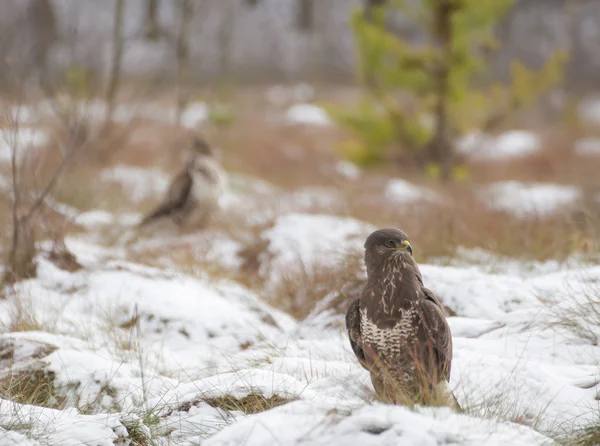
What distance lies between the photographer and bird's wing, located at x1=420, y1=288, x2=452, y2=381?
2.66 meters

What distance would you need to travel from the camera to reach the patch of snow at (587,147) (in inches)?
621

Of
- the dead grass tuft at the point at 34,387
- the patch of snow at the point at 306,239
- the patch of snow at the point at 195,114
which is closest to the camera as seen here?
the dead grass tuft at the point at 34,387

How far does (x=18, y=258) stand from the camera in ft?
15.3

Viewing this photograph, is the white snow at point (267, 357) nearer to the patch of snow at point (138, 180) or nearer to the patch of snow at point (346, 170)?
the patch of snow at point (138, 180)

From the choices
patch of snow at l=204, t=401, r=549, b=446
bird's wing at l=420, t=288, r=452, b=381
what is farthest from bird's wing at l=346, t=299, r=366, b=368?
patch of snow at l=204, t=401, r=549, b=446

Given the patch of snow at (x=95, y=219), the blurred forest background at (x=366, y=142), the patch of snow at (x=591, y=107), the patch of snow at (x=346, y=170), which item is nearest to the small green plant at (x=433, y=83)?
the blurred forest background at (x=366, y=142)

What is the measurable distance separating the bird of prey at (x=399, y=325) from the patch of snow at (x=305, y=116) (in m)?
19.2

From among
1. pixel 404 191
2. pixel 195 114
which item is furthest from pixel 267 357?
pixel 195 114

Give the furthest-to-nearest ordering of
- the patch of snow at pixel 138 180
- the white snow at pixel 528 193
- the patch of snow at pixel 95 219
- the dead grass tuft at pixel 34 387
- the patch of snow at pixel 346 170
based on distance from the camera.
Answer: the patch of snow at pixel 346 170, the patch of snow at pixel 138 180, the white snow at pixel 528 193, the patch of snow at pixel 95 219, the dead grass tuft at pixel 34 387

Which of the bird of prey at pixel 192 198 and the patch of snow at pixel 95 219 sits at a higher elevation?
the bird of prey at pixel 192 198

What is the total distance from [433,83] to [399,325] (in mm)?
8102

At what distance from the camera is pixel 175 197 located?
7043 mm

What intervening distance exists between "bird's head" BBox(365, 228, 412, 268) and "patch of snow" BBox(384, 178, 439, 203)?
609 cm

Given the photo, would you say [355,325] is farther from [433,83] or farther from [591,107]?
[591,107]
